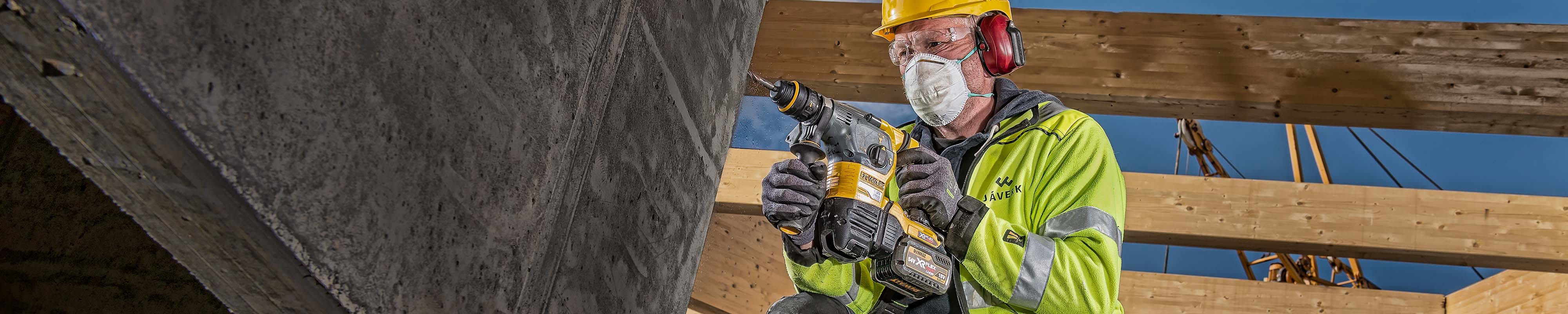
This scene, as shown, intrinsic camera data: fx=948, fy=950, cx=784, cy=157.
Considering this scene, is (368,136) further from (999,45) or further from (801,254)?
(999,45)

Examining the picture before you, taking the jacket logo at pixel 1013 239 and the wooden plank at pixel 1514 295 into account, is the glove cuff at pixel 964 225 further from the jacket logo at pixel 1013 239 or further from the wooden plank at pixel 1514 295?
the wooden plank at pixel 1514 295

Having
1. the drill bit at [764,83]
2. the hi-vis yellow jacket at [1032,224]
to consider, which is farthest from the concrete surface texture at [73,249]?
the hi-vis yellow jacket at [1032,224]

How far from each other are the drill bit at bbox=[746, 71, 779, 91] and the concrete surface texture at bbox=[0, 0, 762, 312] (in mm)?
538

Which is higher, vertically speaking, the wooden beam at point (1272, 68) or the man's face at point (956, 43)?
the wooden beam at point (1272, 68)

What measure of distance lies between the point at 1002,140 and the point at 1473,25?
2672 millimetres

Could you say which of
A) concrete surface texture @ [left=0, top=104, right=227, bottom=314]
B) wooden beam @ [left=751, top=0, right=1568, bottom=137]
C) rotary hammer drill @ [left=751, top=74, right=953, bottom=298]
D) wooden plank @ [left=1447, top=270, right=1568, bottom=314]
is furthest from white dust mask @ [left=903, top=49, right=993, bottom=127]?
wooden plank @ [left=1447, top=270, right=1568, bottom=314]

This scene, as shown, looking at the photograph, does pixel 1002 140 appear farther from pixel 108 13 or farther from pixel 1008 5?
pixel 108 13

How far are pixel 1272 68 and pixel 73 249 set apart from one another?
13.0ft

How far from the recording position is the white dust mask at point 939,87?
263 cm

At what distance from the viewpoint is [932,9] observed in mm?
2627

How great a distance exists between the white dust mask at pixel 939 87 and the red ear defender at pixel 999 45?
0.04 metres

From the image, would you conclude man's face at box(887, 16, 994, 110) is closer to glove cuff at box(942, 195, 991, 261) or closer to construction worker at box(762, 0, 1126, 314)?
construction worker at box(762, 0, 1126, 314)

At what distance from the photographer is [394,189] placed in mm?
1063

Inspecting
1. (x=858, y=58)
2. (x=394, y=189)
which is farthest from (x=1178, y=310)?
(x=394, y=189)
